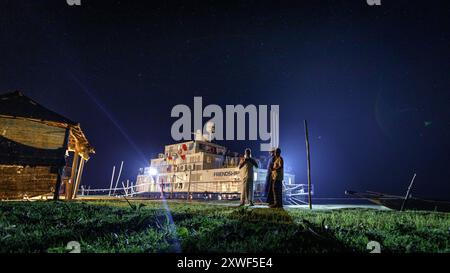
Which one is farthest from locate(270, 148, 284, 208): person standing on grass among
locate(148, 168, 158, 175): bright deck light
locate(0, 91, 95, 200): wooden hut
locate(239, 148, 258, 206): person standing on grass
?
locate(148, 168, 158, 175): bright deck light

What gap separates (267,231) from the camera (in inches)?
156

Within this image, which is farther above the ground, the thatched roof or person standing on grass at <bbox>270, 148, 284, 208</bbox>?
the thatched roof

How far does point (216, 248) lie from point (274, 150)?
704 cm

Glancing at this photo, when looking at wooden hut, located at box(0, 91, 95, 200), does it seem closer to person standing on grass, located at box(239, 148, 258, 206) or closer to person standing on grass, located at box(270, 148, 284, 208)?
person standing on grass, located at box(239, 148, 258, 206)

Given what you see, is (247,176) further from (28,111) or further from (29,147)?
(28,111)

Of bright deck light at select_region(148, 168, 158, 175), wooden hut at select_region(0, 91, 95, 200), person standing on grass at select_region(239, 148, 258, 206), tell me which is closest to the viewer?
person standing on grass at select_region(239, 148, 258, 206)

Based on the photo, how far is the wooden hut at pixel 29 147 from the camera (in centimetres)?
1306

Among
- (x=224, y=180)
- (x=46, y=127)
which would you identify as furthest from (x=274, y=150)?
(x=224, y=180)

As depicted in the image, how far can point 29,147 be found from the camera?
528 inches

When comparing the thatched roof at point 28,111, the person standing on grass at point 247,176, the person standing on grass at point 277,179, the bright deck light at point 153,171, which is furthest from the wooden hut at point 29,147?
the bright deck light at point 153,171

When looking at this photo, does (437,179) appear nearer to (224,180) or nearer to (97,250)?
(224,180)

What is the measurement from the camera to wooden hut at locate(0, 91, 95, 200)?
13062mm

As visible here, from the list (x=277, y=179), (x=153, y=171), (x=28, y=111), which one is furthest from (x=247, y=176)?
(x=153, y=171)

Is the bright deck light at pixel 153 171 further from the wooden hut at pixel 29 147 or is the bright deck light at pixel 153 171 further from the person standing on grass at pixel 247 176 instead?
the person standing on grass at pixel 247 176
